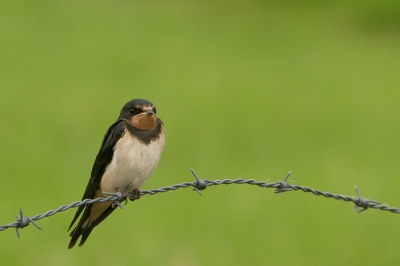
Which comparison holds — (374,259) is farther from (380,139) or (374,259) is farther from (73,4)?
(73,4)

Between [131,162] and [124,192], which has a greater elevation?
[131,162]

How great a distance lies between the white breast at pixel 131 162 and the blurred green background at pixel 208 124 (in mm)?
840

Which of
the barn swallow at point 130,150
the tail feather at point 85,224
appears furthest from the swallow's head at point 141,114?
the tail feather at point 85,224

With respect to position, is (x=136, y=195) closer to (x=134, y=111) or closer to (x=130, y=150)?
(x=130, y=150)

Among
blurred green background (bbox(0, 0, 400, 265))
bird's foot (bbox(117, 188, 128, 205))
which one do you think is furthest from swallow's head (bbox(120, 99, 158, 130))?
blurred green background (bbox(0, 0, 400, 265))

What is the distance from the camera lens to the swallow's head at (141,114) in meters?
5.47

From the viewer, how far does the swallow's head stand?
5.47 m

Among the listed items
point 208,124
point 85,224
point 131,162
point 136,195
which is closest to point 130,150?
point 131,162

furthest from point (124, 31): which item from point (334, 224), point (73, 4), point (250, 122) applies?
point (334, 224)

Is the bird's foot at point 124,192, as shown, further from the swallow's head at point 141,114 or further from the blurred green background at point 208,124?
the blurred green background at point 208,124

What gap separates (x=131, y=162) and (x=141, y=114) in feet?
0.95

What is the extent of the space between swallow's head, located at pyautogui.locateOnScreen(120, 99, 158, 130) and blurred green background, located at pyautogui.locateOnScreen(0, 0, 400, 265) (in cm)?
92

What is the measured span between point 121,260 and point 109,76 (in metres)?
9.38

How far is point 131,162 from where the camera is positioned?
5.48 meters
